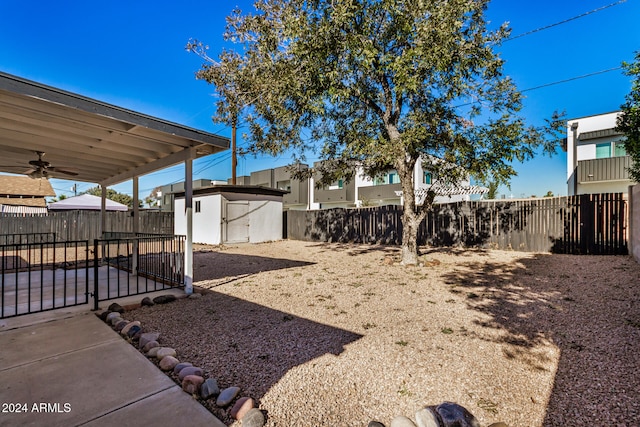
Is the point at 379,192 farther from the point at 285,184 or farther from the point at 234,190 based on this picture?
the point at 234,190

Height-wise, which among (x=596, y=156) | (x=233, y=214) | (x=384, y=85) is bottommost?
(x=233, y=214)

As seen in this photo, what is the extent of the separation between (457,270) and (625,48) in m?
6.58

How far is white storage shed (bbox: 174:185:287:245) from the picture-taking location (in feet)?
44.8

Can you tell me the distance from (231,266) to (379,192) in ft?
56.6

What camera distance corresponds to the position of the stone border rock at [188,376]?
6.59 feet

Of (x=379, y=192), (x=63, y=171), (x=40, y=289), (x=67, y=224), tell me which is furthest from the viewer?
(x=379, y=192)

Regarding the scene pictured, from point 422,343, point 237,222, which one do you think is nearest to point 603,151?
point 422,343

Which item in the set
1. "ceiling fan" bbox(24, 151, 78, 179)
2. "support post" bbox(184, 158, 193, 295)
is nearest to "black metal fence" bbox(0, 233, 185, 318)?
"support post" bbox(184, 158, 193, 295)

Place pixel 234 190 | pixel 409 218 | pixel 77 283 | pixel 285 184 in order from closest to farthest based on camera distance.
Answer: pixel 77 283 → pixel 409 218 → pixel 234 190 → pixel 285 184

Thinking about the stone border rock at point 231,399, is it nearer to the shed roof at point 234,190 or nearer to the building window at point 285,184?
the shed roof at point 234,190

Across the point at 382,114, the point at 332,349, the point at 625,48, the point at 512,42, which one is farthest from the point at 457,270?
the point at 625,48

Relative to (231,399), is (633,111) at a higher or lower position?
higher

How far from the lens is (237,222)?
1404 centimetres

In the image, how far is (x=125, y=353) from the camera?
9.56 ft
